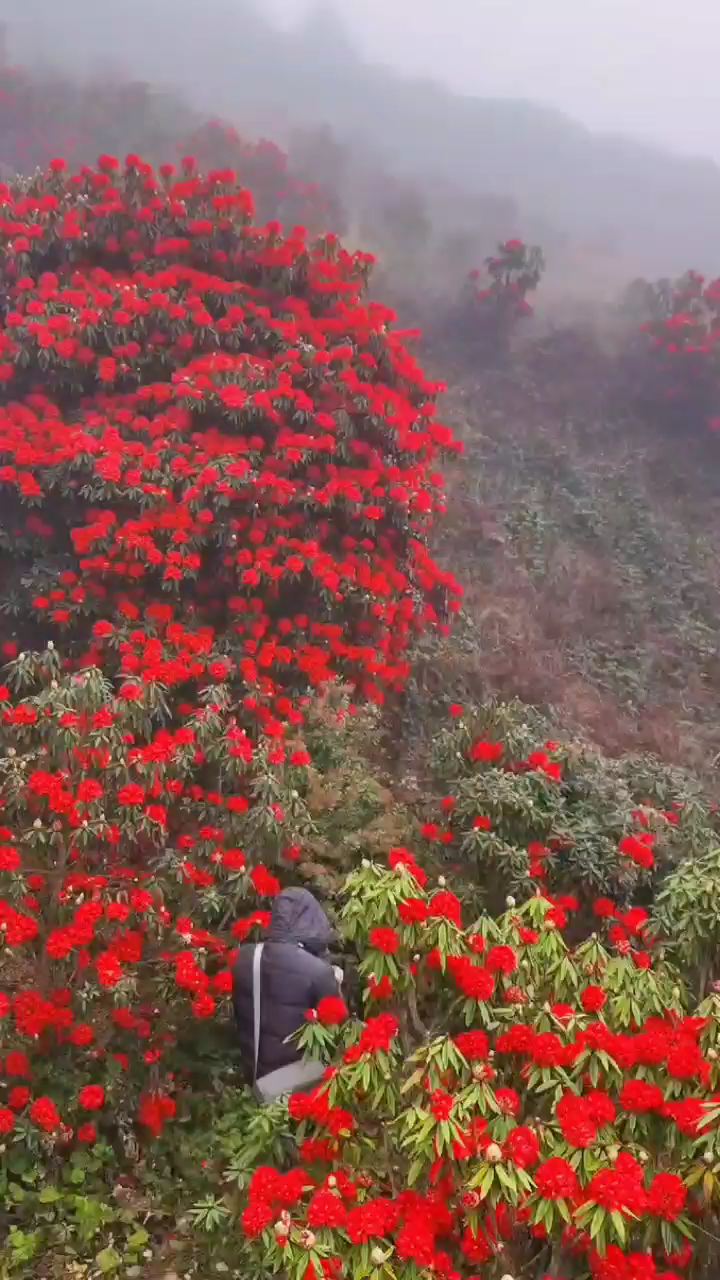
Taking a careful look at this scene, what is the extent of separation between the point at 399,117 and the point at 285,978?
32.6 meters

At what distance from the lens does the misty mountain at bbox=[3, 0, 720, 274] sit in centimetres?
2494

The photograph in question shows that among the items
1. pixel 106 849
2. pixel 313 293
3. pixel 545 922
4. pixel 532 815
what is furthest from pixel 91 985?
pixel 313 293


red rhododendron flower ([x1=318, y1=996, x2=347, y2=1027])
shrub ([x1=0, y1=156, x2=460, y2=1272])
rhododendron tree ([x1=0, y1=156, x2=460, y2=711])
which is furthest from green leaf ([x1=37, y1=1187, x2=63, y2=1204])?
rhododendron tree ([x1=0, y1=156, x2=460, y2=711])

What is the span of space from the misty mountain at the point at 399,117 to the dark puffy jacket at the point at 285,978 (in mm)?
22476

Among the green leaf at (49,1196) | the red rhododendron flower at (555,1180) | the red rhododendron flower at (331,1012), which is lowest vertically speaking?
the green leaf at (49,1196)

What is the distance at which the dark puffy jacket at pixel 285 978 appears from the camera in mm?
4246

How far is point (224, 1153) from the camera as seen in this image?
4.67 meters

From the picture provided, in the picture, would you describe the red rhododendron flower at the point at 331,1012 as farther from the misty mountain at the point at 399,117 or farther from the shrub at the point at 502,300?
the misty mountain at the point at 399,117

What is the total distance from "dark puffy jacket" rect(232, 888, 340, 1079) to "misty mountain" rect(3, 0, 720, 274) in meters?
22.5

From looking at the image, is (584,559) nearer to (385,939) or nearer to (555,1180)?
(385,939)

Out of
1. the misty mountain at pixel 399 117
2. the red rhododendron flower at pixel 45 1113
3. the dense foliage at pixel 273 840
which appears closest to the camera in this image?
the dense foliage at pixel 273 840

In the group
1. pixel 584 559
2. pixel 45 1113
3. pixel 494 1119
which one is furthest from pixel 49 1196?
pixel 584 559

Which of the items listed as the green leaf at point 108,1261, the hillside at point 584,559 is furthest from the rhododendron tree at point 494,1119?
the hillside at point 584,559

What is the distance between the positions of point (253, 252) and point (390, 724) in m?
5.01
